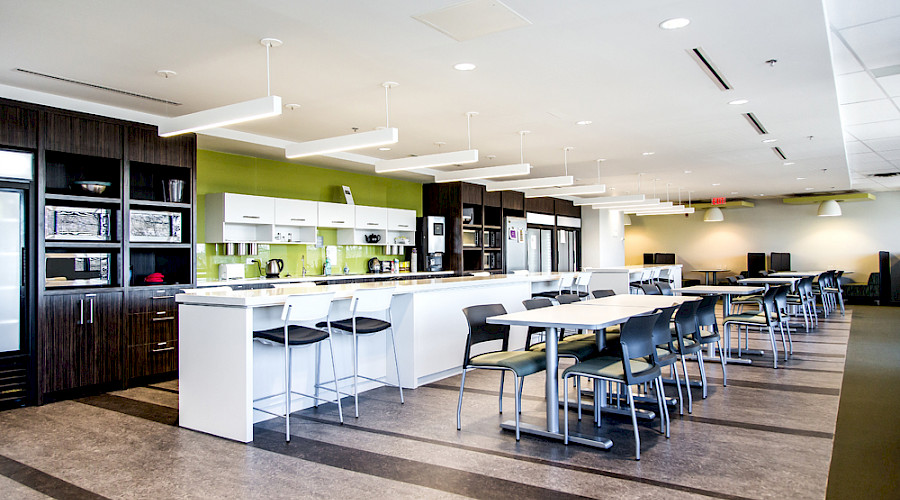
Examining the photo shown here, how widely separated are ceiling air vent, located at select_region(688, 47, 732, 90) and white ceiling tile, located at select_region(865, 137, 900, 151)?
182 inches

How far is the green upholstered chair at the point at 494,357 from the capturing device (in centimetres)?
399

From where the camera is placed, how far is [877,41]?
4605 mm

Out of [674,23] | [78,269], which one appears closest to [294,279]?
[78,269]

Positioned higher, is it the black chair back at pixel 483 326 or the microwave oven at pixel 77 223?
the microwave oven at pixel 77 223

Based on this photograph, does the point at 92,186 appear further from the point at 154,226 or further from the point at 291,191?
the point at 291,191

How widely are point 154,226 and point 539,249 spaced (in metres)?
8.87

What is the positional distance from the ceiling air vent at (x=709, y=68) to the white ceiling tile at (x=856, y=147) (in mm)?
4596

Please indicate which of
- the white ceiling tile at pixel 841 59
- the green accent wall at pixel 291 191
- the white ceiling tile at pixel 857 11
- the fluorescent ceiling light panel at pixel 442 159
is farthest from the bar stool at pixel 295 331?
the white ceiling tile at pixel 841 59

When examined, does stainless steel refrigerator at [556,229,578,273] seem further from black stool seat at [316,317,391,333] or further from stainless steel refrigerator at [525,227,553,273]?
black stool seat at [316,317,391,333]

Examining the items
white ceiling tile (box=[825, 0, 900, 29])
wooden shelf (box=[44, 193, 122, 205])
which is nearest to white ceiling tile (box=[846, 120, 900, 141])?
white ceiling tile (box=[825, 0, 900, 29])

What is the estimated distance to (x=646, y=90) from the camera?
5574 millimetres

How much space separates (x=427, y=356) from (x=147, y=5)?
3658 mm

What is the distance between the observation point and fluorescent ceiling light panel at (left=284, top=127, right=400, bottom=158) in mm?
5281

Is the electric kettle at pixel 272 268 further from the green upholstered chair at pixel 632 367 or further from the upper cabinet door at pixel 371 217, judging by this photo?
the green upholstered chair at pixel 632 367
